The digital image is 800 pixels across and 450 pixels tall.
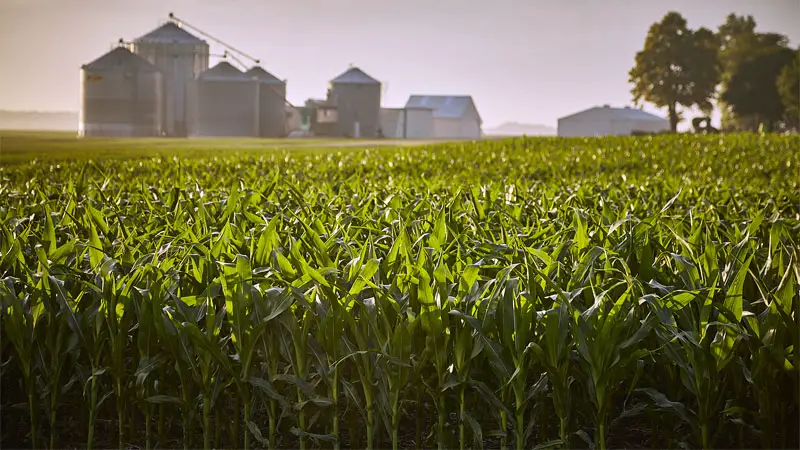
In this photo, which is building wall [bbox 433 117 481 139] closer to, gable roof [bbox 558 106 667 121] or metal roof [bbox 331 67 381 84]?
metal roof [bbox 331 67 381 84]

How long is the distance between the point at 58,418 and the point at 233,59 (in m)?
20.3

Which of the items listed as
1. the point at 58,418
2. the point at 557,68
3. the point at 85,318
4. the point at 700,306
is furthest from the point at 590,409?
the point at 557,68

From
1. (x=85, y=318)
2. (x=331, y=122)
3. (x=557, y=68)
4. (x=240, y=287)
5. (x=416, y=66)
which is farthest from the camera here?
(x=331, y=122)

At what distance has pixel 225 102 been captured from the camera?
2619 centimetres

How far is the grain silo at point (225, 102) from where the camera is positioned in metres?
23.8

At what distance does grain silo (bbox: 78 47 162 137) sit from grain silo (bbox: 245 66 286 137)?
707cm

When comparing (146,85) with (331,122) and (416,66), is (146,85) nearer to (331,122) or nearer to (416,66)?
(416,66)

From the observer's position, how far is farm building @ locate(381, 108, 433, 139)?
141 feet

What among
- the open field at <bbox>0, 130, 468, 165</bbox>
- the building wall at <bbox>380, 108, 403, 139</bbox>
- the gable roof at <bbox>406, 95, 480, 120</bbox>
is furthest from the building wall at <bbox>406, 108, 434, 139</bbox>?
the open field at <bbox>0, 130, 468, 165</bbox>

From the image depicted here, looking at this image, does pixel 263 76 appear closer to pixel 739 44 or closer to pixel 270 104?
pixel 270 104

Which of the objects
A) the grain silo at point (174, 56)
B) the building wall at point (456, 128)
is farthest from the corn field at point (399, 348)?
the building wall at point (456, 128)

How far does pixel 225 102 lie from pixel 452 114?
28.4m

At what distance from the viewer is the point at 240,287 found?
8.11ft

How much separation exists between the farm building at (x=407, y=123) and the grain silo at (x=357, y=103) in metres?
1.01
